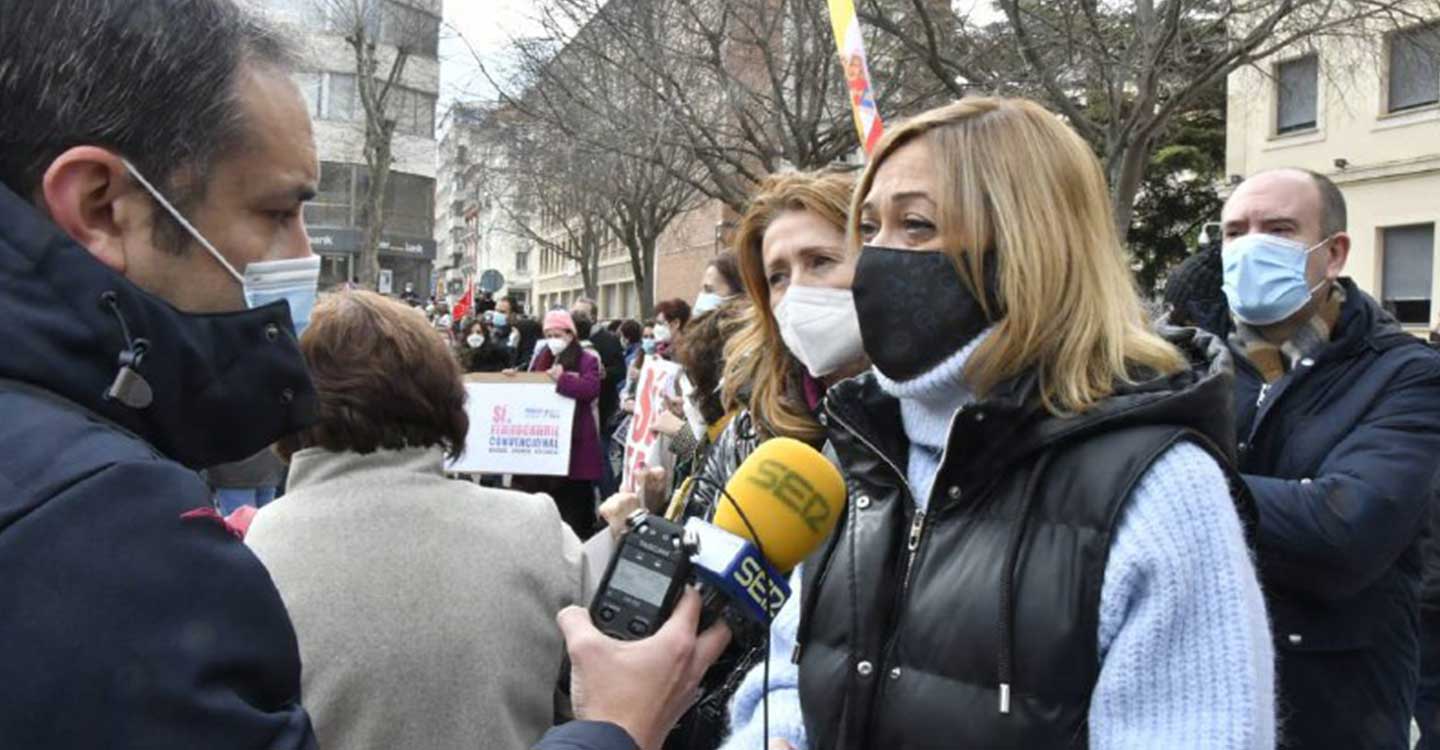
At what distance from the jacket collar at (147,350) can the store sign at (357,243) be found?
126ft

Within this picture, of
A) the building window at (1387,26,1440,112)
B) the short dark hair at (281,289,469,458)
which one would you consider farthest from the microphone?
the building window at (1387,26,1440,112)

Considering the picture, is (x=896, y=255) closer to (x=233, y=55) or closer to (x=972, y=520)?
(x=972, y=520)

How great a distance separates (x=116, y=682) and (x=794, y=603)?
137 cm

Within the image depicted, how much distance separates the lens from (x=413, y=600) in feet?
7.78

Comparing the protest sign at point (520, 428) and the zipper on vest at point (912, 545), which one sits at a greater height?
the zipper on vest at point (912, 545)

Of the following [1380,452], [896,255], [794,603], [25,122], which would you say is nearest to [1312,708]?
[1380,452]

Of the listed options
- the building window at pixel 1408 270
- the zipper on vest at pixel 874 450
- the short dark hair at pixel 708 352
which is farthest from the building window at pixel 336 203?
the zipper on vest at pixel 874 450

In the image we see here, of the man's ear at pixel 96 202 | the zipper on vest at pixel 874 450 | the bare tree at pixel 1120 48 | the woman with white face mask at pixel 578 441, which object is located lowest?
the woman with white face mask at pixel 578 441

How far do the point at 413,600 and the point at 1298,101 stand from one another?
92.7 feet

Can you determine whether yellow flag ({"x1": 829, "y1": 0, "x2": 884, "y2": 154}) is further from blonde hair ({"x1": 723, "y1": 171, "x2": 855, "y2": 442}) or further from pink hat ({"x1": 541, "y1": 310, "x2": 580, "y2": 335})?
pink hat ({"x1": 541, "y1": 310, "x2": 580, "y2": 335})

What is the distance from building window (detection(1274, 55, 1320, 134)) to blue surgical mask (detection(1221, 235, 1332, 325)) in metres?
24.6

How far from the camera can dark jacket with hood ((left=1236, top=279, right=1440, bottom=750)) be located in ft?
9.30

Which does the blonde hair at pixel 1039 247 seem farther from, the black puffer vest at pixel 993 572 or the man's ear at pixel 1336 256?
the man's ear at pixel 1336 256

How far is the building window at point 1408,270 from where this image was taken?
24.3m
